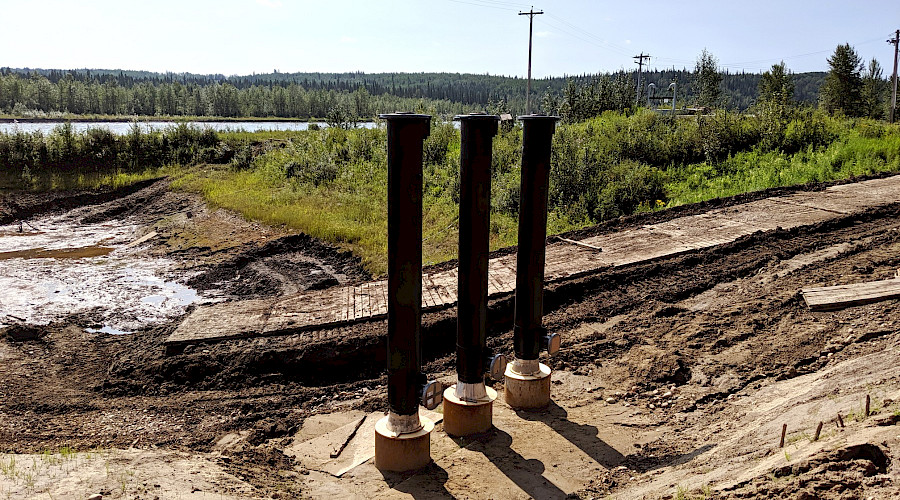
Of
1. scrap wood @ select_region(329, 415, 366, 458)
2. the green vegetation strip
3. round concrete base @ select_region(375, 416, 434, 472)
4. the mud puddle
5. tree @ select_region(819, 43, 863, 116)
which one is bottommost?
the mud puddle

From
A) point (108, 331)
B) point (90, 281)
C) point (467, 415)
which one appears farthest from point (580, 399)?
point (90, 281)

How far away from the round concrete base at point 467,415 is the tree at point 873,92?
45.8 meters

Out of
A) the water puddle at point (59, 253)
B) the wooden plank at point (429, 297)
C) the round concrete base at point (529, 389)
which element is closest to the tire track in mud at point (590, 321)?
the wooden plank at point (429, 297)

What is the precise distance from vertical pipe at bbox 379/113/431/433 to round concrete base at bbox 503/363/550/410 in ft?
3.37

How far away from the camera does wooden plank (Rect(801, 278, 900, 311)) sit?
5.24 metres

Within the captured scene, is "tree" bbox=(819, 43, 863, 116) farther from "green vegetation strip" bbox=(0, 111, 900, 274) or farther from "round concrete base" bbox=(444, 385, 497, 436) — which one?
"round concrete base" bbox=(444, 385, 497, 436)

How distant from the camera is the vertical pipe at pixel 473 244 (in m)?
4.05

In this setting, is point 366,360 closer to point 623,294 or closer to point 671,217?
point 623,294

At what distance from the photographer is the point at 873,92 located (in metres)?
50.4

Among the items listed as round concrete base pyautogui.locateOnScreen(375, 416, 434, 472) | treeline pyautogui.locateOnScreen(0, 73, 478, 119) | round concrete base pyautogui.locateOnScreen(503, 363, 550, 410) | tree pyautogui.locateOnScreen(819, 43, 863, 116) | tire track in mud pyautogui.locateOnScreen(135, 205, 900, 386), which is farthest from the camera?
treeline pyautogui.locateOnScreen(0, 73, 478, 119)

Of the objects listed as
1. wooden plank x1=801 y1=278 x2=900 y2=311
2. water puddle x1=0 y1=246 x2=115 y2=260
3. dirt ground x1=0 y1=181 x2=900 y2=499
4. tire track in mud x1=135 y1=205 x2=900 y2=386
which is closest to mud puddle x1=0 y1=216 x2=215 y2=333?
water puddle x1=0 y1=246 x2=115 y2=260

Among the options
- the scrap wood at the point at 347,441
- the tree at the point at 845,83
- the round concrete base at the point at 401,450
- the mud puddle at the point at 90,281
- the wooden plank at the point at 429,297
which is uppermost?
the tree at the point at 845,83

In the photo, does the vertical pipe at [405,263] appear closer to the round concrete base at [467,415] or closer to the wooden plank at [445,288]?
the round concrete base at [467,415]

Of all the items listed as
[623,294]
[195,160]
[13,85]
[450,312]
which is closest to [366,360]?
[450,312]
